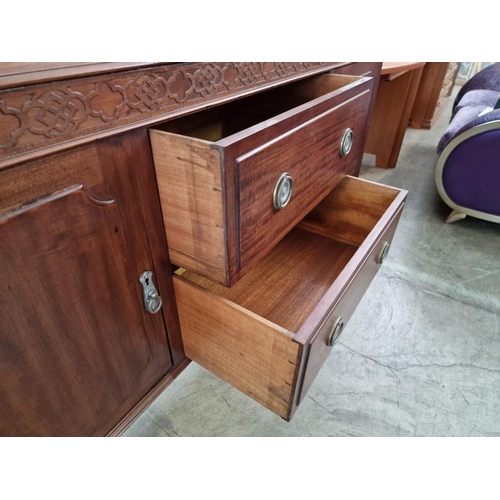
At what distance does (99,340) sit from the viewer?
427mm

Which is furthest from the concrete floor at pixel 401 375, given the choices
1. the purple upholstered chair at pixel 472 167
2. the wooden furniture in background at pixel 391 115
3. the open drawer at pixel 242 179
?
the wooden furniture in background at pixel 391 115

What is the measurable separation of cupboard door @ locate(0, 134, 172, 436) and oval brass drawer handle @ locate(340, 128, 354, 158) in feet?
1.29

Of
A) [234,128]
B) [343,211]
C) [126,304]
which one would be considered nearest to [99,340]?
[126,304]

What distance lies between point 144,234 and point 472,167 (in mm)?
1052

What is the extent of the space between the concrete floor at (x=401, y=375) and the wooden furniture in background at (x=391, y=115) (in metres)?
0.65

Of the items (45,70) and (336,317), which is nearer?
(45,70)

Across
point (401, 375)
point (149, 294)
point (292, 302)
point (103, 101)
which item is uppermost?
point (103, 101)

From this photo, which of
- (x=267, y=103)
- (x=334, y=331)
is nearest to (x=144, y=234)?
(x=334, y=331)

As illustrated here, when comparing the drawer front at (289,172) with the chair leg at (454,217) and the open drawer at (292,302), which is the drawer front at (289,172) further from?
the chair leg at (454,217)

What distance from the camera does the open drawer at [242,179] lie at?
1.19ft

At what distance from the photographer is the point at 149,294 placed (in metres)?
0.47

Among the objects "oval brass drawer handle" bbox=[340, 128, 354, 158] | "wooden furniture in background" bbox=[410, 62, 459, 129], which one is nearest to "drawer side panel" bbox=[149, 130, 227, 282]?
"oval brass drawer handle" bbox=[340, 128, 354, 158]

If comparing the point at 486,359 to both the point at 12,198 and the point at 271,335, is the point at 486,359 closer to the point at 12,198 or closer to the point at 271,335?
the point at 271,335

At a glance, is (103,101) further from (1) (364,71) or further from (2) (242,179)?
(1) (364,71)
